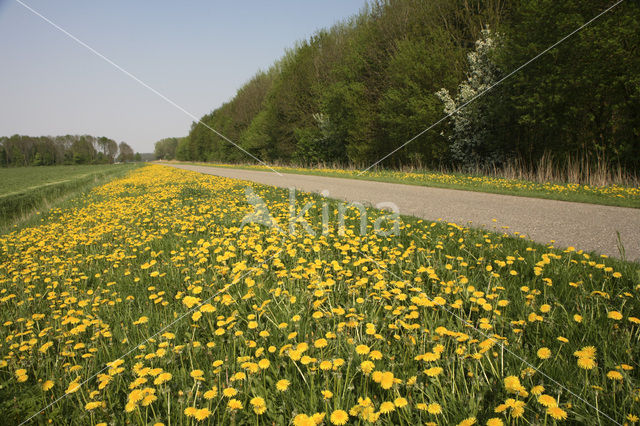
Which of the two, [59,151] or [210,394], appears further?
[59,151]

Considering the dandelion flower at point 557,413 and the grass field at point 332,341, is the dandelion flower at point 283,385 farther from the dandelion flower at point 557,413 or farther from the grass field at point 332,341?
the dandelion flower at point 557,413

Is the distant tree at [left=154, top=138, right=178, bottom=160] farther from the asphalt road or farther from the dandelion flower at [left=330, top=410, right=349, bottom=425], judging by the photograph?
the dandelion flower at [left=330, top=410, right=349, bottom=425]

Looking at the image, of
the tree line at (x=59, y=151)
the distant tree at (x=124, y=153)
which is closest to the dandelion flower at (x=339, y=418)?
the tree line at (x=59, y=151)

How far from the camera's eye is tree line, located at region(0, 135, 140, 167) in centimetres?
8212

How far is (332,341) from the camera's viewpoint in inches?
83.0

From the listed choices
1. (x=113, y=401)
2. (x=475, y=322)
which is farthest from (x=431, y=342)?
(x=113, y=401)

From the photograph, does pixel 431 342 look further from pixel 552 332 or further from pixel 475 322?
pixel 552 332

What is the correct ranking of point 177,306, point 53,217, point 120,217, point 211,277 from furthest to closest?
point 53,217, point 120,217, point 211,277, point 177,306

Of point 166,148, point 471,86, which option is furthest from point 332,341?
point 166,148

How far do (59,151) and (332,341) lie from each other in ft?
406

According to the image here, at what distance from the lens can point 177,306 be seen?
2.95 meters

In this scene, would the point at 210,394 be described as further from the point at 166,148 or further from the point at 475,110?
the point at 166,148

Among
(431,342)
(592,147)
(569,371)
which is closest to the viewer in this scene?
(569,371)

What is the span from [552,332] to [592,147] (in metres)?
12.6
